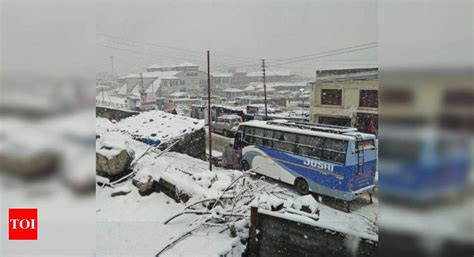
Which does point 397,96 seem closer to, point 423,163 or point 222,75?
point 423,163

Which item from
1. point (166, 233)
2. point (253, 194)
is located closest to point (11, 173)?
point (166, 233)

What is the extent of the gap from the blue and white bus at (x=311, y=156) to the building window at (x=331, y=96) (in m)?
0.21

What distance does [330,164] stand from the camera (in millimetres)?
3088

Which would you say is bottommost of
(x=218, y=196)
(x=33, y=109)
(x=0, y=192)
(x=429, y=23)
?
(x=218, y=196)

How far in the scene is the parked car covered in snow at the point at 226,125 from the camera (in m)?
5.48

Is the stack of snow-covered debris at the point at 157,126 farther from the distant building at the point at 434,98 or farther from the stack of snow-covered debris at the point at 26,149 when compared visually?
the distant building at the point at 434,98

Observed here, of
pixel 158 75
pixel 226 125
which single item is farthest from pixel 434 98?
pixel 226 125

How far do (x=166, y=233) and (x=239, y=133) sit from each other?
2.41m

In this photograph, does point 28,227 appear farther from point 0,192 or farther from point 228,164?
point 228,164

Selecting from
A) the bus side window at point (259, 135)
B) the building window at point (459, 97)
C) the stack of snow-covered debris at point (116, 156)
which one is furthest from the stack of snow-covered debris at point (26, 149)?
the bus side window at point (259, 135)

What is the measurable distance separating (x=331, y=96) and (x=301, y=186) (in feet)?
3.60

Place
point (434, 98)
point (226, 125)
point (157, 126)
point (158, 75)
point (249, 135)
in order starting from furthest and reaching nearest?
1. point (226, 125)
2. point (249, 135)
3. point (157, 126)
4. point (158, 75)
5. point (434, 98)

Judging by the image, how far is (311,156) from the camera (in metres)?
3.30

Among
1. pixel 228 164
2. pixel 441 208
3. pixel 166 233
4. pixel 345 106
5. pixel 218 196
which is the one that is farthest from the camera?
pixel 228 164
